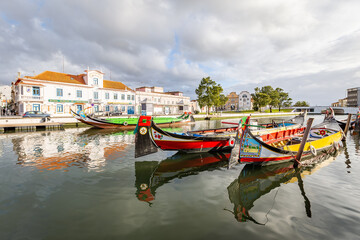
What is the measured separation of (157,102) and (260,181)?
4999 cm

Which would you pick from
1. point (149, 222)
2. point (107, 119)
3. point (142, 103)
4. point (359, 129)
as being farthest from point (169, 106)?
point (149, 222)

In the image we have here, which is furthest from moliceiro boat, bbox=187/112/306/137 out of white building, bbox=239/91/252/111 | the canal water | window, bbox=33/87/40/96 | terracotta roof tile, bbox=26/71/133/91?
white building, bbox=239/91/252/111

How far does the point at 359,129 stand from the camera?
25734 mm

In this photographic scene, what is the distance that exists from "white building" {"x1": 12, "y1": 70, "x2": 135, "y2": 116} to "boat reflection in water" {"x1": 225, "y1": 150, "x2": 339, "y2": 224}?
31.8 metres

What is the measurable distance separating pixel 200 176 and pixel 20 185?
8.26 metres

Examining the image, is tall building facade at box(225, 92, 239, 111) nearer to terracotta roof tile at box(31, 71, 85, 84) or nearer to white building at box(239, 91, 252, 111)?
white building at box(239, 91, 252, 111)

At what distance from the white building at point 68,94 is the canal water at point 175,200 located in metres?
27.4

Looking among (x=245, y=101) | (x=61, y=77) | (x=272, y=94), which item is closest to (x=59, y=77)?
(x=61, y=77)

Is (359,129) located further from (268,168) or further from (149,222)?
(149,222)

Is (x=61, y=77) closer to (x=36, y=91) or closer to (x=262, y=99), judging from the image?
(x=36, y=91)

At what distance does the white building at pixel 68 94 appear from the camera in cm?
3356

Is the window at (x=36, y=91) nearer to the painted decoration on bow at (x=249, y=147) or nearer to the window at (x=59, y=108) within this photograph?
the window at (x=59, y=108)

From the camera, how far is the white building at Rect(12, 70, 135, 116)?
33556mm

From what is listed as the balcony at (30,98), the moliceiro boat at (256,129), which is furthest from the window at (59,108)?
the moliceiro boat at (256,129)
